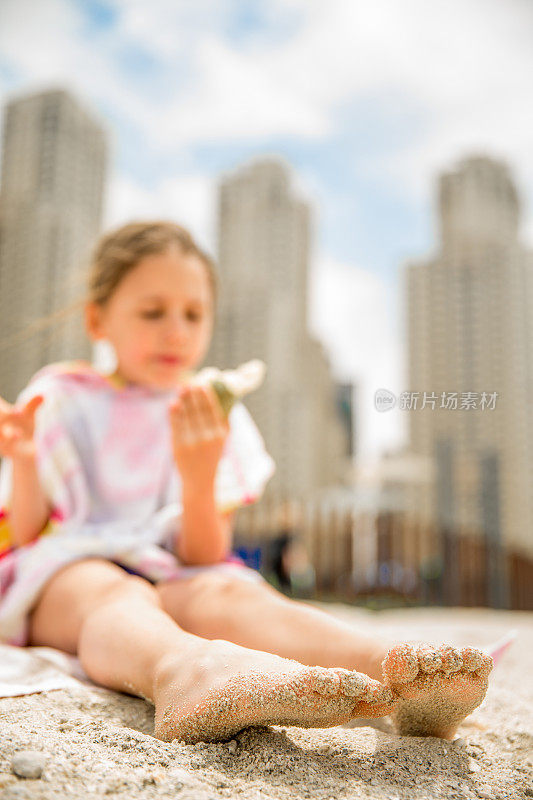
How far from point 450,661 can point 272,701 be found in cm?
24

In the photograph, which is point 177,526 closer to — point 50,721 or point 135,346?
point 135,346

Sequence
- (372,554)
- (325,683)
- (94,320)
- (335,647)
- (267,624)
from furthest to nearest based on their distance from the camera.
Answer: (372,554) < (94,320) < (267,624) < (335,647) < (325,683)

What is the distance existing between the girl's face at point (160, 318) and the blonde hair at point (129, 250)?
0.02m

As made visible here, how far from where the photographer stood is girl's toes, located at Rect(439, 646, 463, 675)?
0.82 m

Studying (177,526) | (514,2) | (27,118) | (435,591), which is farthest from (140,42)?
(27,118)

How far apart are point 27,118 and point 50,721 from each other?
1588 centimetres

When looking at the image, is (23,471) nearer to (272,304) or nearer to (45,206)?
(45,206)

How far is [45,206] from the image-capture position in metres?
21.3

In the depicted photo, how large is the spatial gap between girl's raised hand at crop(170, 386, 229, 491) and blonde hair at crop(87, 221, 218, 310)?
0.51 m

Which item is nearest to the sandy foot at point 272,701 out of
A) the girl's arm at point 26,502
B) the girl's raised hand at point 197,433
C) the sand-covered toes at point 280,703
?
the sand-covered toes at point 280,703

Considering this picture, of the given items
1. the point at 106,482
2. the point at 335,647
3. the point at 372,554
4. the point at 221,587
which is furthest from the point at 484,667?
the point at 372,554

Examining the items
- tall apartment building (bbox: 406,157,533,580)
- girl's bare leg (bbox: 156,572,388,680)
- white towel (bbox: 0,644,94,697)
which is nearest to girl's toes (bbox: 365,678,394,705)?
girl's bare leg (bbox: 156,572,388,680)

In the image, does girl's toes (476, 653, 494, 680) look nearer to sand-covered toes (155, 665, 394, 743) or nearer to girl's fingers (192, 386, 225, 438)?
sand-covered toes (155, 665, 394, 743)

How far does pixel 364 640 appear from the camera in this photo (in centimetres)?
99
